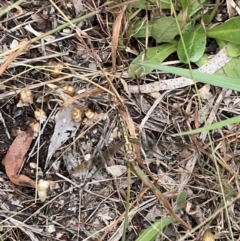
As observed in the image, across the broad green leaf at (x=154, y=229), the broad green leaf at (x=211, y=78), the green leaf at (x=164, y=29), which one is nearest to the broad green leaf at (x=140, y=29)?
the green leaf at (x=164, y=29)

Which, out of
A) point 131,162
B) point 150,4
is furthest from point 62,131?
point 150,4

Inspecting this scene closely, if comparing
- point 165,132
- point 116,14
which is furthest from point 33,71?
point 165,132

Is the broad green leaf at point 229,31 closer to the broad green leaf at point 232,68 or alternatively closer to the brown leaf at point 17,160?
the broad green leaf at point 232,68

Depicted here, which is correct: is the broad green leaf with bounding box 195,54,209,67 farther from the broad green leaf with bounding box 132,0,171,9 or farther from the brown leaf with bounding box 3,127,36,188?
the brown leaf with bounding box 3,127,36,188

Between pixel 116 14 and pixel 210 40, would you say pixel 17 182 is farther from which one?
pixel 210 40

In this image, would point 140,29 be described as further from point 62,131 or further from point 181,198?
point 181,198
